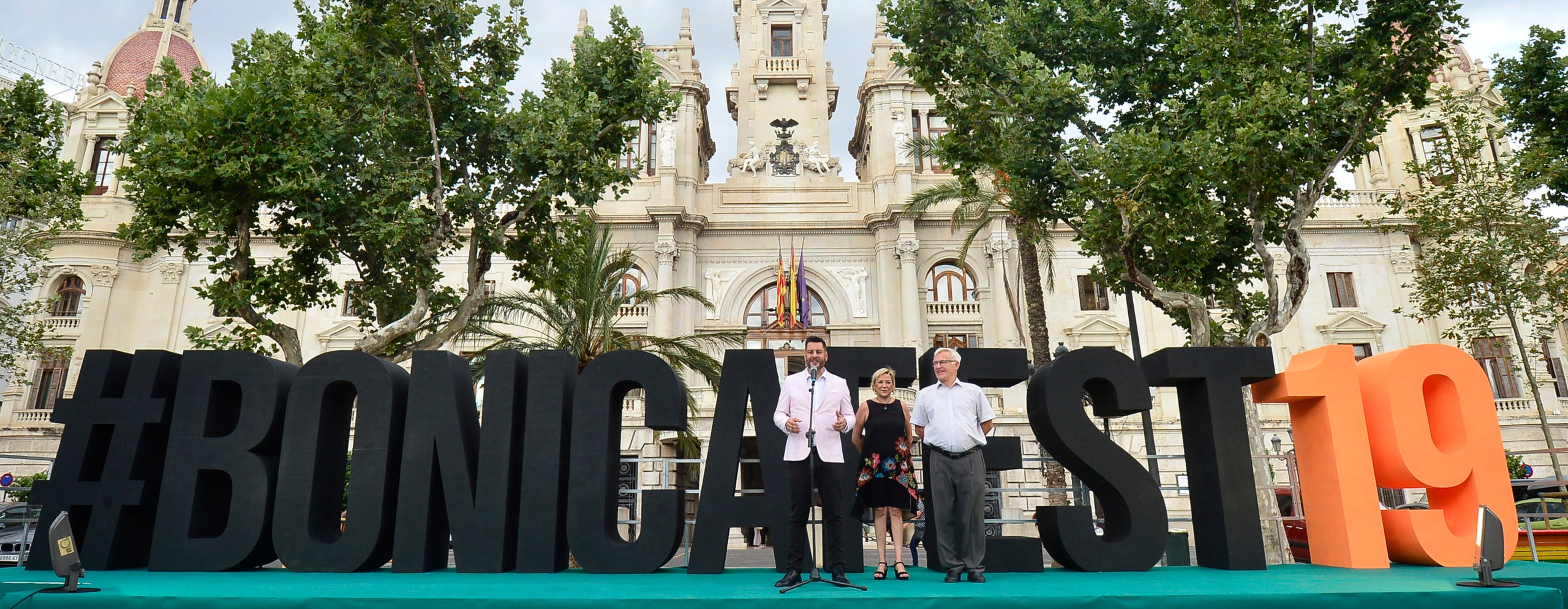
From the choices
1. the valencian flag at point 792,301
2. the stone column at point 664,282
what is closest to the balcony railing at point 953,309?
the valencian flag at point 792,301

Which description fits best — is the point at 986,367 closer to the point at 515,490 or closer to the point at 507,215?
the point at 515,490

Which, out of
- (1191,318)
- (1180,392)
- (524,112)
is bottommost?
(1180,392)

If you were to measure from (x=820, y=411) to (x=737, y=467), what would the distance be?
155cm

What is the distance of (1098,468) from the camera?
724cm

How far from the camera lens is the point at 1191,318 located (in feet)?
39.1

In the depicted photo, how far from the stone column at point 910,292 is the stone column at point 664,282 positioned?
25.2 feet

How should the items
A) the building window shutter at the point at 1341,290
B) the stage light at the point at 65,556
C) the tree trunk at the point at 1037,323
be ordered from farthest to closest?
the building window shutter at the point at 1341,290
the tree trunk at the point at 1037,323
the stage light at the point at 65,556

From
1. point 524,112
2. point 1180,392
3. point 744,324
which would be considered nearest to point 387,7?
point 524,112

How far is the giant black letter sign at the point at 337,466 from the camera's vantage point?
7133 mm

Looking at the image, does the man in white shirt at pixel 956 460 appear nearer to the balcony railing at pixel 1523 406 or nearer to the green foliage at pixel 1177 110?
the green foliage at pixel 1177 110

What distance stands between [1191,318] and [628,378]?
839cm

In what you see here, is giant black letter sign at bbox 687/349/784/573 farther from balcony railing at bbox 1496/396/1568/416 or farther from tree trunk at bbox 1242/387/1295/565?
balcony railing at bbox 1496/396/1568/416

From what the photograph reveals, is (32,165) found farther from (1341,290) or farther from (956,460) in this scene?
(1341,290)

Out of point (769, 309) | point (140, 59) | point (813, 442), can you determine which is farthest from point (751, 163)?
point (140, 59)
